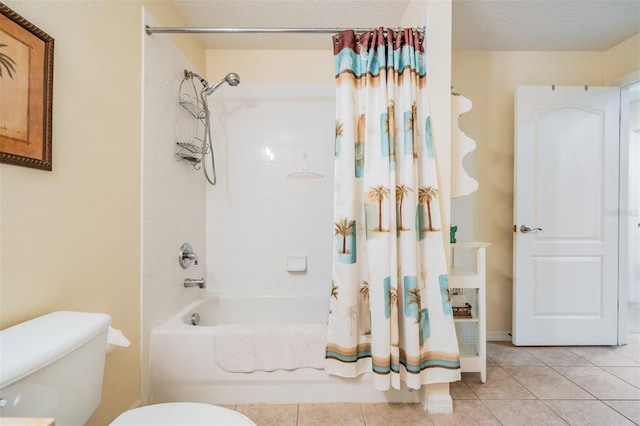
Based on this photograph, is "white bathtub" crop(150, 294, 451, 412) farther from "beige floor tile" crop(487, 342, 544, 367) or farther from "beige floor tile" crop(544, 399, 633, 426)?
"beige floor tile" crop(487, 342, 544, 367)

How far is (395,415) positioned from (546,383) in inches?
42.3

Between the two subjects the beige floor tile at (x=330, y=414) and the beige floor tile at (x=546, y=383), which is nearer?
the beige floor tile at (x=330, y=414)

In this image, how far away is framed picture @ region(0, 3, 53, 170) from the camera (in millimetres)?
894

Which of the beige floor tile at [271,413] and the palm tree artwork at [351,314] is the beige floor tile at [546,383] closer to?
the palm tree artwork at [351,314]

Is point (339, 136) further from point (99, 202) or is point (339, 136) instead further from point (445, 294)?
point (99, 202)

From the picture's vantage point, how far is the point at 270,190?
8.31 ft

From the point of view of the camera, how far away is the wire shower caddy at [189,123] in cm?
200

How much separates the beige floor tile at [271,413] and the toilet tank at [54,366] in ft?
2.76

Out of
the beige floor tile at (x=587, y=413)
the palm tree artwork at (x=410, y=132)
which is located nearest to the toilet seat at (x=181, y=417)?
the palm tree artwork at (x=410, y=132)

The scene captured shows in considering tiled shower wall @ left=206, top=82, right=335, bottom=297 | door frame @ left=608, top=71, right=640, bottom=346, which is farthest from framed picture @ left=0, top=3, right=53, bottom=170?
door frame @ left=608, top=71, right=640, bottom=346

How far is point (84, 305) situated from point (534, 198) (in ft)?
9.85

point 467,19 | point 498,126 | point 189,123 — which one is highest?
point 467,19

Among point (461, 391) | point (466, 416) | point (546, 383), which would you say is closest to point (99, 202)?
point (466, 416)

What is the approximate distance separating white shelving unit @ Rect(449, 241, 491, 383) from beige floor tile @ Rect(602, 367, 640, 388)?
35.9 inches
